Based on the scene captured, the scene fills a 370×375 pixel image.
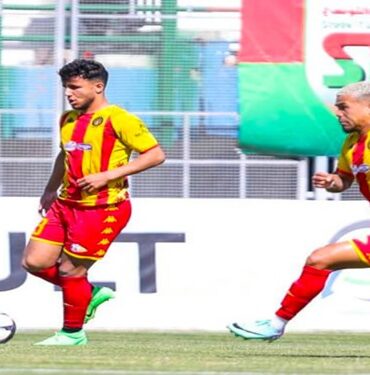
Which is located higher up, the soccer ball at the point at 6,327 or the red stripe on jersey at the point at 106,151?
the red stripe on jersey at the point at 106,151

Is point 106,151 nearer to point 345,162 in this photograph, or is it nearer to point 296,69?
point 345,162

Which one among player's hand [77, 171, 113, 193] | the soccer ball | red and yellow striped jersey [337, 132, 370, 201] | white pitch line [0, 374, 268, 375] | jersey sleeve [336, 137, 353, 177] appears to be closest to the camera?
white pitch line [0, 374, 268, 375]

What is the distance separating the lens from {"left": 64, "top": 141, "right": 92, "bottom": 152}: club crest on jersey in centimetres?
991

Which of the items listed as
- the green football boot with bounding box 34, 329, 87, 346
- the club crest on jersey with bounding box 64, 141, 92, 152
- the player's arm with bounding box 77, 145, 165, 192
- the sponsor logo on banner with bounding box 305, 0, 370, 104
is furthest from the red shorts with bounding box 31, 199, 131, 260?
the sponsor logo on banner with bounding box 305, 0, 370, 104

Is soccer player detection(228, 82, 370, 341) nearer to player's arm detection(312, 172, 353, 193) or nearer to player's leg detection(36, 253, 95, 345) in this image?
player's arm detection(312, 172, 353, 193)

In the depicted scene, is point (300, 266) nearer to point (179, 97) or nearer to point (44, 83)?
point (179, 97)

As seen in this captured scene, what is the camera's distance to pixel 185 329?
13.1 meters

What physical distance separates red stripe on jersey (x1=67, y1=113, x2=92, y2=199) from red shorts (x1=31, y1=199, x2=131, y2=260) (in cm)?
13

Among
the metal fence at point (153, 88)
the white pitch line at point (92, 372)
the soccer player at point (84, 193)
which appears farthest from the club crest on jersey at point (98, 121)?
the metal fence at point (153, 88)

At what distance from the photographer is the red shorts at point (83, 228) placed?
32.5ft

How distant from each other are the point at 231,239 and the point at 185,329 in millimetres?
864

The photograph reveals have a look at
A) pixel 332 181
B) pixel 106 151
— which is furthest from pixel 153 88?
pixel 332 181

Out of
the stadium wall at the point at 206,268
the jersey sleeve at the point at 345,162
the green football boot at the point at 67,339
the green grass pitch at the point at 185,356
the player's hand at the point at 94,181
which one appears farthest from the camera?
the stadium wall at the point at 206,268

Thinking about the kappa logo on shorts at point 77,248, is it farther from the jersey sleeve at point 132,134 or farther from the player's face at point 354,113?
the player's face at point 354,113
